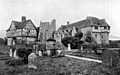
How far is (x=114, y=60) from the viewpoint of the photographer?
36.3 feet

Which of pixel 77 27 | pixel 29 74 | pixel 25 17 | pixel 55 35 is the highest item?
pixel 25 17

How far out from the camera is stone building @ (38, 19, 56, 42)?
1813 inches

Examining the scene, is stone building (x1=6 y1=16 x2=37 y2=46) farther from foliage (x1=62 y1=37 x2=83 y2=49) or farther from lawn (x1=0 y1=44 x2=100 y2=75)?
lawn (x1=0 y1=44 x2=100 y2=75)

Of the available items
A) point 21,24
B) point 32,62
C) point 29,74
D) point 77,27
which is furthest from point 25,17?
point 29,74

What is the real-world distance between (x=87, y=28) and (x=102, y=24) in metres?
5.73

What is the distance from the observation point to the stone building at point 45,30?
151ft

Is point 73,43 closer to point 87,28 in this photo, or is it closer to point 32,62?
point 87,28

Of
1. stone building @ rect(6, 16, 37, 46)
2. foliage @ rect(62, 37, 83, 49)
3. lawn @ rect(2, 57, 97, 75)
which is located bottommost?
lawn @ rect(2, 57, 97, 75)

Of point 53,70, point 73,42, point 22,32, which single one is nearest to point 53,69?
Answer: point 53,70

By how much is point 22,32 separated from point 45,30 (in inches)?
354

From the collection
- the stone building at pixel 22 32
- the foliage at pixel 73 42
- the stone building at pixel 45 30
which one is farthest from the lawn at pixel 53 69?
the stone building at pixel 45 30

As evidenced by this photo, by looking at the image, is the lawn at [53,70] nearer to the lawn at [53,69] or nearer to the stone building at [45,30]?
the lawn at [53,69]

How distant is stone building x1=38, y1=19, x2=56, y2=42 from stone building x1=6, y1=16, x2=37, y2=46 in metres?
2.30

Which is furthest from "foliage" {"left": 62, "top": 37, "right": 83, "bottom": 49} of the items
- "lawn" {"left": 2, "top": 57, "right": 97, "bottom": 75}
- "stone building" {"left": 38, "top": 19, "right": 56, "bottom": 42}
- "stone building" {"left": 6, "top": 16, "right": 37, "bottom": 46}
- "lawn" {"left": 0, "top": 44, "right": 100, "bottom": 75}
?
"lawn" {"left": 2, "top": 57, "right": 97, "bottom": 75}
